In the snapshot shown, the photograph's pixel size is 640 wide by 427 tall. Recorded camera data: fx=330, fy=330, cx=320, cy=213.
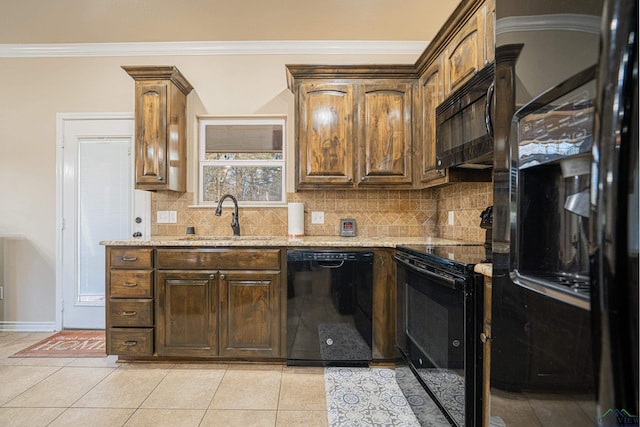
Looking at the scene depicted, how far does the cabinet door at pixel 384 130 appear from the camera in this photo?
2.76m

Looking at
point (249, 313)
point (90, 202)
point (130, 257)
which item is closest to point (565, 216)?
point (249, 313)

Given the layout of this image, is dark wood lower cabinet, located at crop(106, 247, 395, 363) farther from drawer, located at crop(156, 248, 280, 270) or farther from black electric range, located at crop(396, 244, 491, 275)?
black electric range, located at crop(396, 244, 491, 275)

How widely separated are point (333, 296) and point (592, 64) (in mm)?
2097

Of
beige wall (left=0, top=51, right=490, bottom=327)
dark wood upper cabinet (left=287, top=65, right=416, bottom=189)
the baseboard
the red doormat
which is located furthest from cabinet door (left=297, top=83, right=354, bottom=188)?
the baseboard

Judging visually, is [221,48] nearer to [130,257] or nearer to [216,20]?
[216,20]

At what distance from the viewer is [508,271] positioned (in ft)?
2.21

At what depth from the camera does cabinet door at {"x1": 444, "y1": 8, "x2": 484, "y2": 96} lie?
1.85 m

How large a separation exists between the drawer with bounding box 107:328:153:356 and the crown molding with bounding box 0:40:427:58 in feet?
8.22

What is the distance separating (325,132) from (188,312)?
1.76 m

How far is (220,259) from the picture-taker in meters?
2.40

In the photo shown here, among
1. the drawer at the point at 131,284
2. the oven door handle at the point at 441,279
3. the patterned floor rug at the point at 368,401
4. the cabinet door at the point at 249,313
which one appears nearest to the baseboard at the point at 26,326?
the drawer at the point at 131,284

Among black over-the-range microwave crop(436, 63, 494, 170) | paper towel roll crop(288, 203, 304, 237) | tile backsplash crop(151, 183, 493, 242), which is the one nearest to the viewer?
black over-the-range microwave crop(436, 63, 494, 170)

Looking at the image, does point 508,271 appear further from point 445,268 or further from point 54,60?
point 54,60

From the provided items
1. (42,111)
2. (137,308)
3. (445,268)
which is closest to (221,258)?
(137,308)
